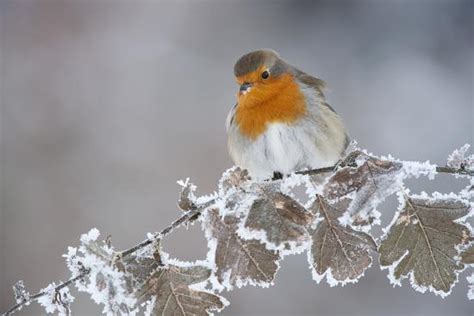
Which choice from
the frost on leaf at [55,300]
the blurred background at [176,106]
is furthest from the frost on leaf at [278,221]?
the blurred background at [176,106]

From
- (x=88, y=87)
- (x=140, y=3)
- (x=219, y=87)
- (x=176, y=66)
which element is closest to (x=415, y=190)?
(x=219, y=87)

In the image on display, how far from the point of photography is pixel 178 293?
112cm

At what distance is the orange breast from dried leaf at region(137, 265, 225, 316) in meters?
1.64

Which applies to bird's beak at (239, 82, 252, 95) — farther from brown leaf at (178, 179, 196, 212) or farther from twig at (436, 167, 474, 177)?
twig at (436, 167, 474, 177)

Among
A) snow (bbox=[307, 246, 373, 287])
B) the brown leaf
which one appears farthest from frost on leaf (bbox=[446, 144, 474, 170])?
the brown leaf

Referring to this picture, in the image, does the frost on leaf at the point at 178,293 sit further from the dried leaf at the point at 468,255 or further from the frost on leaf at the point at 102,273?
the dried leaf at the point at 468,255

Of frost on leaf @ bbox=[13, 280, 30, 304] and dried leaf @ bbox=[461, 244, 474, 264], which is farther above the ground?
frost on leaf @ bbox=[13, 280, 30, 304]

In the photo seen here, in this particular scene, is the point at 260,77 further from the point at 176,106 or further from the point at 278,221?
the point at 176,106

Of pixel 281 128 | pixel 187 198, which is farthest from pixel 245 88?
pixel 187 198

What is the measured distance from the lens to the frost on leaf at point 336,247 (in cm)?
109

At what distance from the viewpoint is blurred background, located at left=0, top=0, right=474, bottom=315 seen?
6332mm

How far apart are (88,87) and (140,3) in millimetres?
1774

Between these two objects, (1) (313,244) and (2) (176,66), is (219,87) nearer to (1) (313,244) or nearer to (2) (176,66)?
(2) (176,66)

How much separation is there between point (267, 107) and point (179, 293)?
5.68 feet
